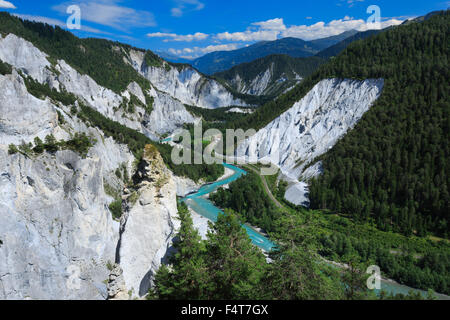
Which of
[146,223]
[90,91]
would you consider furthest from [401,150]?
[90,91]

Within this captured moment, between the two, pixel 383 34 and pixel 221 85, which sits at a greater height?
pixel 221 85

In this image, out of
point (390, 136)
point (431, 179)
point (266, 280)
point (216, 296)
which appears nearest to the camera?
point (266, 280)

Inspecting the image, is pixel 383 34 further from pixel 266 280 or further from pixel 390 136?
pixel 266 280

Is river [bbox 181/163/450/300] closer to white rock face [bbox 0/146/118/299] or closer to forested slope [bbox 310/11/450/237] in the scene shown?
forested slope [bbox 310/11/450/237]

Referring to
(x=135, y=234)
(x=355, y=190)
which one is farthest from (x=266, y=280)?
(x=355, y=190)

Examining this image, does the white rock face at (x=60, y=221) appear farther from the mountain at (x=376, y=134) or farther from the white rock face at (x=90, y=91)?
the mountain at (x=376, y=134)

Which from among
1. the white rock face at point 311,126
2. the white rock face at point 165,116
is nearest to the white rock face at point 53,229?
the white rock face at point 311,126
